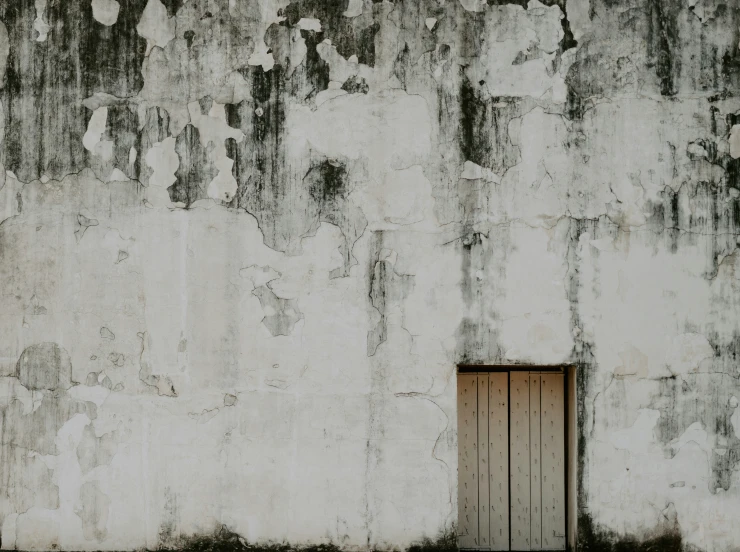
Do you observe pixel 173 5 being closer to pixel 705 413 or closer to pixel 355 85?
pixel 355 85

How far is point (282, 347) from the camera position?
492 centimetres

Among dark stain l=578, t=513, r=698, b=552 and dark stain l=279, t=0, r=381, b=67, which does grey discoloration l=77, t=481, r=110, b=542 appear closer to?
dark stain l=578, t=513, r=698, b=552

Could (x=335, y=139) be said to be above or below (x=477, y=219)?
above

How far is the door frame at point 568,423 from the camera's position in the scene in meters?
4.89

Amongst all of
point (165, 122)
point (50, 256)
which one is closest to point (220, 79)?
point (165, 122)

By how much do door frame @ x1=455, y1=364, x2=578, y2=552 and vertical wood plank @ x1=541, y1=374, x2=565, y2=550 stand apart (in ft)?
0.09

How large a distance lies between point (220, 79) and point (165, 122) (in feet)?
1.39

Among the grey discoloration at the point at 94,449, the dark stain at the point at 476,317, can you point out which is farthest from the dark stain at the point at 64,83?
the dark stain at the point at 476,317

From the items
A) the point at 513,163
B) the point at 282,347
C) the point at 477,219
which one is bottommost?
the point at 282,347

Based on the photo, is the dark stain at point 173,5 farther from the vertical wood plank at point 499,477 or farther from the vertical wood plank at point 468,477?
the vertical wood plank at point 499,477

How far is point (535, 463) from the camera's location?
5129 millimetres

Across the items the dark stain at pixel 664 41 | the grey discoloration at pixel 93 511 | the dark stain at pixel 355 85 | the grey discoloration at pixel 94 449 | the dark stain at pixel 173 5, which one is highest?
the dark stain at pixel 173 5

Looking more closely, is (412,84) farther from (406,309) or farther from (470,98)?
(406,309)

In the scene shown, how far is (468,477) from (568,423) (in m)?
0.71
